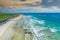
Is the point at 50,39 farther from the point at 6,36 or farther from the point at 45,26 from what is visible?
the point at 6,36

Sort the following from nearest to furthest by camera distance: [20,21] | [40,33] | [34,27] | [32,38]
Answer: [32,38] → [40,33] → [34,27] → [20,21]

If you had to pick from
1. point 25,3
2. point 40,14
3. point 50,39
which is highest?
point 25,3

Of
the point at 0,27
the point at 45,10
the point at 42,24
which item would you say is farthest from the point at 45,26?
the point at 0,27

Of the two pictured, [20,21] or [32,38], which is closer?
[32,38]

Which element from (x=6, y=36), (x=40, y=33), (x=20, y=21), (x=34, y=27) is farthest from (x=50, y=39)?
(x=20, y=21)

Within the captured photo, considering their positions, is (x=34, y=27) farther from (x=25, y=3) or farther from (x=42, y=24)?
(x=25, y=3)

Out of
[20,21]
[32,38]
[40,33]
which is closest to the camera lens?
[32,38]

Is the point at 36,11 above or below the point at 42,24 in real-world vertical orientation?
above
